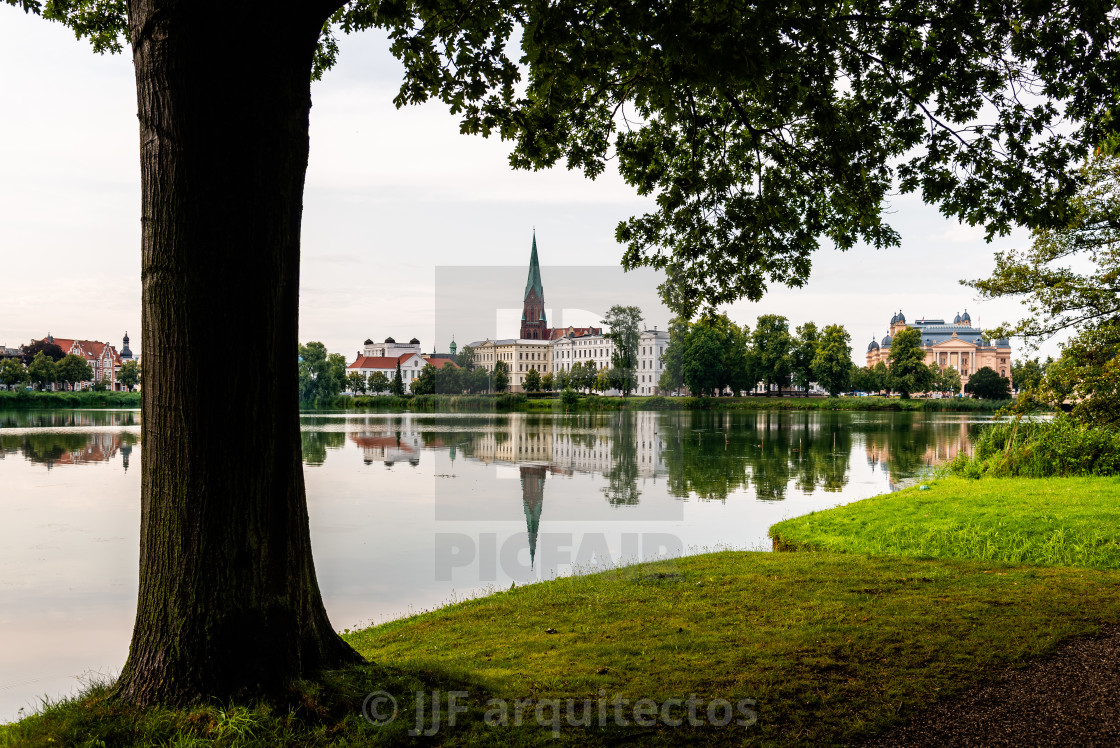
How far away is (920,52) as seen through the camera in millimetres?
6207

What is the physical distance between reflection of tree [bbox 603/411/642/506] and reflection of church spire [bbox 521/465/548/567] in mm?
1790

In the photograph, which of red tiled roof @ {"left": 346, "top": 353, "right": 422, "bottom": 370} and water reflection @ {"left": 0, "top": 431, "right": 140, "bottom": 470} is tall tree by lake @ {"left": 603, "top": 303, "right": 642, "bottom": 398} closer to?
water reflection @ {"left": 0, "top": 431, "right": 140, "bottom": 470}

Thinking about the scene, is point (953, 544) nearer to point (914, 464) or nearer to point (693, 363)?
point (914, 464)

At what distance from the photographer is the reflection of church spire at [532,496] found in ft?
44.8

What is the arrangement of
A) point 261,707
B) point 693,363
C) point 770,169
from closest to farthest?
1. point 261,707
2. point 770,169
3. point 693,363

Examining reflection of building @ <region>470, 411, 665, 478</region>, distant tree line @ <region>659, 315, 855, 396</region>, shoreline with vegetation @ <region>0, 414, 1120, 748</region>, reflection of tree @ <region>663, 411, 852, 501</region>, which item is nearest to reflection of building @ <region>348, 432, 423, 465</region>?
reflection of building @ <region>470, 411, 665, 478</region>

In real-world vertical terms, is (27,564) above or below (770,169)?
below

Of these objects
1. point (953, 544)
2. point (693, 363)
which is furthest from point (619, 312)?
point (693, 363)

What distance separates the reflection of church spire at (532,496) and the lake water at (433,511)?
0.08 meters

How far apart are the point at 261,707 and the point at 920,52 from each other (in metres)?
6.91

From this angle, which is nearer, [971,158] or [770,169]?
[971,158]

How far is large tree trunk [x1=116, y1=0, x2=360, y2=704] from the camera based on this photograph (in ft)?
11.7

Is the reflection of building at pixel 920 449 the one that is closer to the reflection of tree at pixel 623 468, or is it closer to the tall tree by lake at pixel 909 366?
the reflection of tree at pixel 623 468

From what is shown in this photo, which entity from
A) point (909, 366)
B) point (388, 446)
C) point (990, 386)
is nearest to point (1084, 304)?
point (388, 446)
